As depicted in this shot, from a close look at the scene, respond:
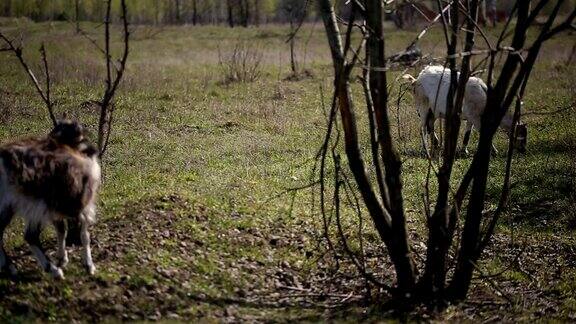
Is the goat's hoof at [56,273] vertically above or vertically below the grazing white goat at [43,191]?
below

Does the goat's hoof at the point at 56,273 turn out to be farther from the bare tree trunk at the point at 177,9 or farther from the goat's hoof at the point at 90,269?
the bare tree trunk at the point at 177,9

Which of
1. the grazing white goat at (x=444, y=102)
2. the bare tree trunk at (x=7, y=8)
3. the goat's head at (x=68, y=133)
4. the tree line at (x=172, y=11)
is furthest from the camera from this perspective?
the tree line at (x=172, y=11)

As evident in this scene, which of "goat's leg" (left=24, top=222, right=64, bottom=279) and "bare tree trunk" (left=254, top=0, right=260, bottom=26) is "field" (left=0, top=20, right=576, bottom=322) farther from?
"bare tree trunk" (left=254, top=0, right=260, bottom=26)

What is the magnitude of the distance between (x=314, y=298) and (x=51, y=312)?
2.82 m

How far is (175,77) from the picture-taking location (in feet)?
84.9

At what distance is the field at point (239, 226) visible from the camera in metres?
6.95

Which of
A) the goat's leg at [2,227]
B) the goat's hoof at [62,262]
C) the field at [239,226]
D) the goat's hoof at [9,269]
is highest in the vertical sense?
the goat's leg at [2,227]

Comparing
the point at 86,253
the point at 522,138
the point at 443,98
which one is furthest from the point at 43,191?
the point at 522,138

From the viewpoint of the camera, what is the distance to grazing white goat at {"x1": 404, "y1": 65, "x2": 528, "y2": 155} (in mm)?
14578

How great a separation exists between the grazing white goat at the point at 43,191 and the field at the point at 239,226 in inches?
11.4

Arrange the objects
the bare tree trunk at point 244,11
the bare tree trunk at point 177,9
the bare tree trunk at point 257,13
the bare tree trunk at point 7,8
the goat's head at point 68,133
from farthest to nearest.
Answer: the bare tree trunk at point 257,13 < the bare tree trunk at point 177,9 < the bare tree trunk at point 244,11 < the bare tree trunk at point 7,8 < the goat's head at point 68,133

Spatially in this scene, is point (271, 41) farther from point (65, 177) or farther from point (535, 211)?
point (65, 177)

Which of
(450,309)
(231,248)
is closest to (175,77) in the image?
(231,248)

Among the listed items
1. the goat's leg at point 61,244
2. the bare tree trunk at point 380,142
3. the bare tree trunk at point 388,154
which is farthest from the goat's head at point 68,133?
the bare tree trunk at point 388,154
